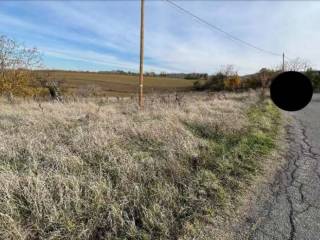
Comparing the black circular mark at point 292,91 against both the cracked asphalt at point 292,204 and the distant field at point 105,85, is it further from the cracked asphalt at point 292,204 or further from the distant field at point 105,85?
the distant field at point 105,85

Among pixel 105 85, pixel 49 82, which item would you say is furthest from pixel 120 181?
pixel 105 85

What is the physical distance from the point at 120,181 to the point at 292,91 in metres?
2.85

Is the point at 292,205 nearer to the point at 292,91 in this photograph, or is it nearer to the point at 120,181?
the point at 120,181

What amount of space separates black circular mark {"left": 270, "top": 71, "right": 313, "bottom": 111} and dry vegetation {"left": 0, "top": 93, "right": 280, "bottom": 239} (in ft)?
6.20

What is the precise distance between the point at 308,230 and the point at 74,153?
3.62m

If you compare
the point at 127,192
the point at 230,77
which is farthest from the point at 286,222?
the point at 230,77

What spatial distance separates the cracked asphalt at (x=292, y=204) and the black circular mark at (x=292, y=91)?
1908 millimetres

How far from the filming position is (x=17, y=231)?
8.88 feet

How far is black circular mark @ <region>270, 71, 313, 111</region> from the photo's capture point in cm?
146

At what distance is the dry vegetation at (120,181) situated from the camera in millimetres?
2955

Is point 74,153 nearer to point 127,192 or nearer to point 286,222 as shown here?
point 127,192

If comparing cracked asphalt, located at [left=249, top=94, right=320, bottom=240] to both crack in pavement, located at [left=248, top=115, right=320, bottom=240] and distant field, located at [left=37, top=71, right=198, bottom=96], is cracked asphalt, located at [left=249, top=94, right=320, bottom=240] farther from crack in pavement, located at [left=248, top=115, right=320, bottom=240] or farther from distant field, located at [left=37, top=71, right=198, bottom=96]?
distant field, located at [left=37, top=71, right=198, bottom=96]

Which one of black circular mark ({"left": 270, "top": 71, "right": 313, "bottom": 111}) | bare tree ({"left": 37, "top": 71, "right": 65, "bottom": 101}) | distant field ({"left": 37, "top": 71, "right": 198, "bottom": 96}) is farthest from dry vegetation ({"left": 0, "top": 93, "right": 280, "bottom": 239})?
distant field ({"left": 37, "top": 71, "right": 198, "bottom": 96})

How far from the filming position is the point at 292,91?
1.47 m
